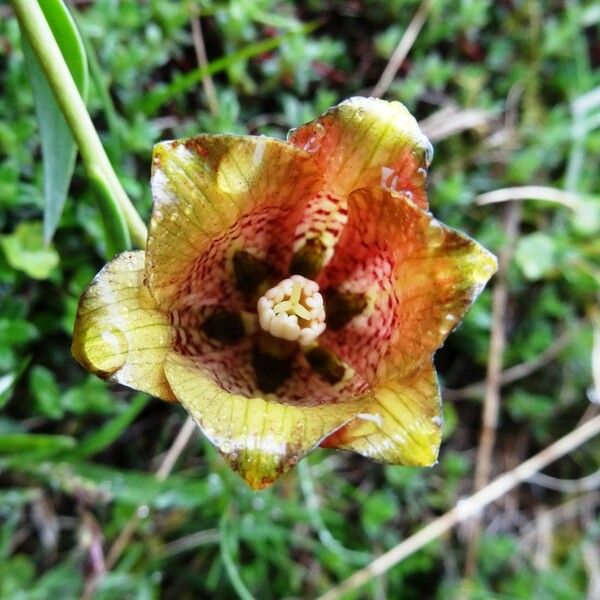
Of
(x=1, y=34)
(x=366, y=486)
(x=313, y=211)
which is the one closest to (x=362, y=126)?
(x=313, y=211)

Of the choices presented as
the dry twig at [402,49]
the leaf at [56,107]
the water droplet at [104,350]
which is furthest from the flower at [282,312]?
the dry twig at [402,49]

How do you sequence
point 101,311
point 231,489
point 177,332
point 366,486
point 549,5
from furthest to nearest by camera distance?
point 549,5, point 366,486, point 231,489, point 177,332, point 101,311

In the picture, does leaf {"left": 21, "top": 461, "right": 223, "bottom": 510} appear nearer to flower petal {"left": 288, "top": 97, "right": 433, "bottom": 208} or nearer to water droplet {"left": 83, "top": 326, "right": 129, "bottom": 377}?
water droplet {"left": 83, "top": 326, "right": 129, "bottom": 377}

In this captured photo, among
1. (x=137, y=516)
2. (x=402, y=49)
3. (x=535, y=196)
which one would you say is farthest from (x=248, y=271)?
(x=535, y=196)

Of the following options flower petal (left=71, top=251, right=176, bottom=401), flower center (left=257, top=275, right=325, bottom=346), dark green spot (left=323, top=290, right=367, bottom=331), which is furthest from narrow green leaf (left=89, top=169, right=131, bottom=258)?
dark green spot (left=323, top=290, right=367, bottom=331)

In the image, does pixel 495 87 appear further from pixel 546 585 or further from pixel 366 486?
pixel 546 585

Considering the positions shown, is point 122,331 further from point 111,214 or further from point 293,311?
point 293,311

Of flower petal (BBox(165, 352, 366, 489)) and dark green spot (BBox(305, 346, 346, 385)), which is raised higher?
flower petal (BBox(165, 352, 366, 489))
